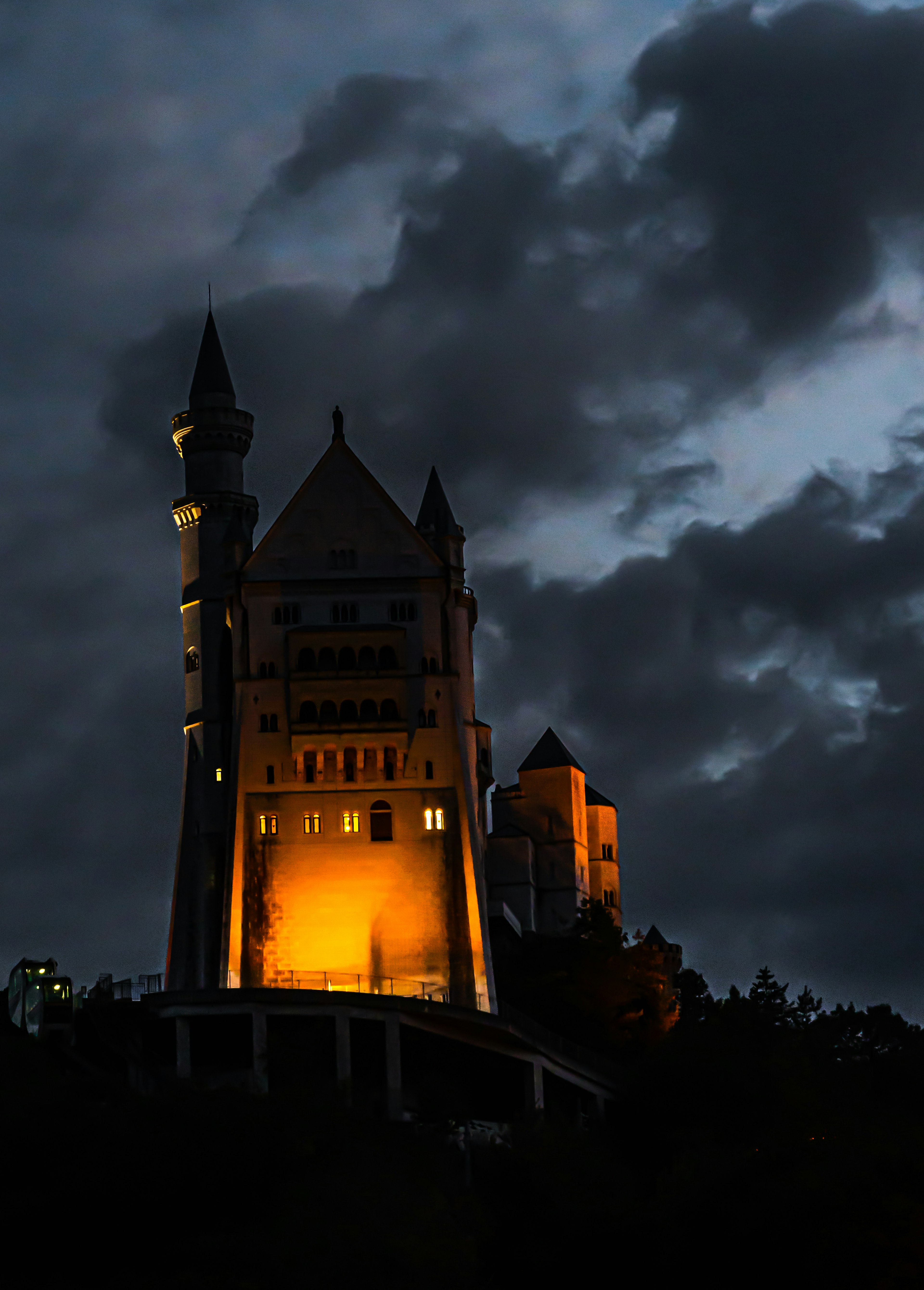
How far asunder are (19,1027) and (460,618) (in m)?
27.3

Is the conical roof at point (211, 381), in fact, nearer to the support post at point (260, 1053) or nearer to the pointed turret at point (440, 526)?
the pointed turret at point (440, 526)

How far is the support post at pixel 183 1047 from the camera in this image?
3615 inches

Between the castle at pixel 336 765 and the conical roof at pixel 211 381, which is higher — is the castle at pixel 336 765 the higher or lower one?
the lower one

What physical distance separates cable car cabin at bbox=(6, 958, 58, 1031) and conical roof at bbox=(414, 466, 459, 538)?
27316 millimetres

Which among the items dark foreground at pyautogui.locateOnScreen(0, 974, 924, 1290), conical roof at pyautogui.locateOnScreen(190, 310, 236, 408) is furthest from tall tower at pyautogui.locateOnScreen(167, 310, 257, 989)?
dark foreground at pyautogui.locateOnScreen(0, 974, 924, 1290)

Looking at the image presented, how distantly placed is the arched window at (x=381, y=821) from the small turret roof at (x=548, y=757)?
28.2m

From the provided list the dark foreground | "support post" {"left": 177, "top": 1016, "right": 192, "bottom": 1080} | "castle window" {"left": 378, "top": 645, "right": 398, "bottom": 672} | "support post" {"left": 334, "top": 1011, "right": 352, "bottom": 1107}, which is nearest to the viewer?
the dark foreground

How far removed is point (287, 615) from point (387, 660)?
5.06 metres

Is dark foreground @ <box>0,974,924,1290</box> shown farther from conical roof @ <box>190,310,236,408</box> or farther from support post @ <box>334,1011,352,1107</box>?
conical roof @ <box>190,310,236,408</box>

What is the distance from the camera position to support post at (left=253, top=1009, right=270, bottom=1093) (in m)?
91.9

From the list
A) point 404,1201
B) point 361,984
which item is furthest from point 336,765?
point 404,1201

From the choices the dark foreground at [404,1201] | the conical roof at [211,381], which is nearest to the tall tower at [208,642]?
the conical roof at [211,381]

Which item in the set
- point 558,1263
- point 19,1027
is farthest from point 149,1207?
point 19,1027

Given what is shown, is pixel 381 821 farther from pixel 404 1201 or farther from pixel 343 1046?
pixel 404 1201
